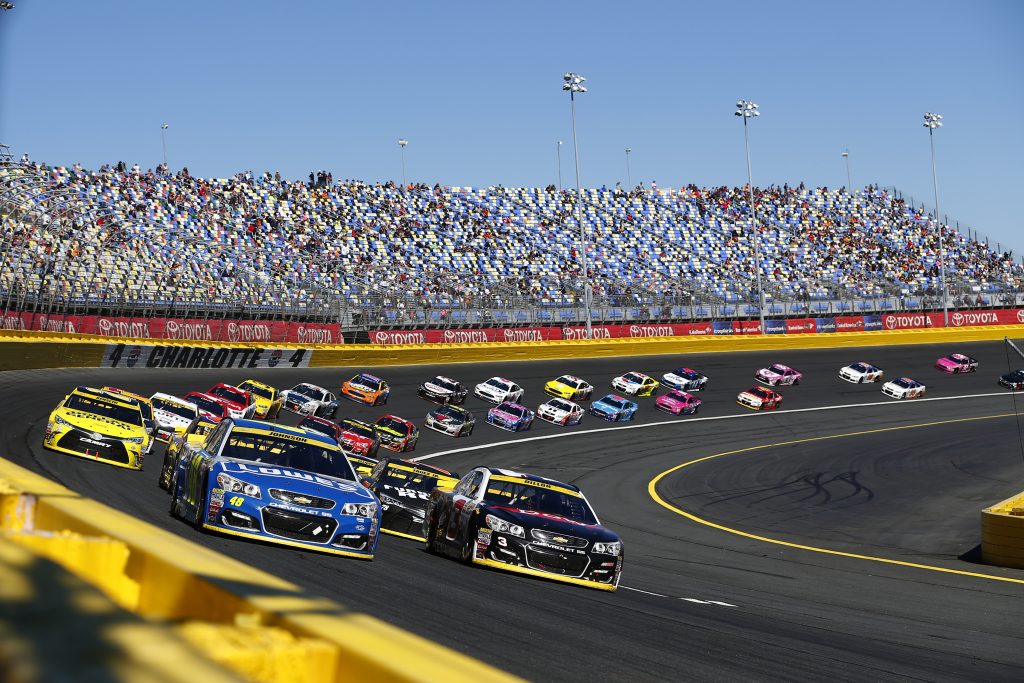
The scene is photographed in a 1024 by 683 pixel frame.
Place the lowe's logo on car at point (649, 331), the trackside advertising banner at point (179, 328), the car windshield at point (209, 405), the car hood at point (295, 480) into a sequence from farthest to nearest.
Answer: the lowe's logo on car at point (649, 331)
the trackside advertising banner at point (179, 328)
the car windshield at point (209, 405)
the car hood at point (295, 480)

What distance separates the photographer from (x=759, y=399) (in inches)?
1812

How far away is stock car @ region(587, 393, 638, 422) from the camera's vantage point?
4128 cm

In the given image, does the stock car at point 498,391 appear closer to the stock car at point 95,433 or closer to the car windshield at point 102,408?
the car windshield at point 102,408

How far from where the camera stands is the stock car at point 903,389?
50.4 meters

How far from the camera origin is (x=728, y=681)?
7.88m

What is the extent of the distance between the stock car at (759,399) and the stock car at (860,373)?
25.7 feet

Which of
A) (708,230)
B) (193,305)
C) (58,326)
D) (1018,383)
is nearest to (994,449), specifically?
(1018,383)

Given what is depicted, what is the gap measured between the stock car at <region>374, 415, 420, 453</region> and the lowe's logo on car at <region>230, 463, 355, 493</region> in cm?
2024

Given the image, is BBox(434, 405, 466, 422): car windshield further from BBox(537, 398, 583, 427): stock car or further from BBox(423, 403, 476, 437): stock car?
BBox(537, 398, 583, 427): stock car

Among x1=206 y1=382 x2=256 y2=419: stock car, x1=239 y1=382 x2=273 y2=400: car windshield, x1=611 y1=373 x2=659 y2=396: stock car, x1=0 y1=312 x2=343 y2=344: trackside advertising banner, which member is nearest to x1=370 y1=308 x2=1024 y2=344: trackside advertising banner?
x1=0 y1=312 x2=343 y2=344: trackside advertising banner

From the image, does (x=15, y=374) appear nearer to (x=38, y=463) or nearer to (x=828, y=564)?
(x=38, y=463)

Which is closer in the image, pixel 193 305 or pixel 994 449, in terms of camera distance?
pixel 994 449

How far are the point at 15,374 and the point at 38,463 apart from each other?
16510mm

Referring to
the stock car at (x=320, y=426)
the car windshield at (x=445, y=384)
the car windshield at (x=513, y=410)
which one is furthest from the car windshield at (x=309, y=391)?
the stock car at (x=320, y=426)
